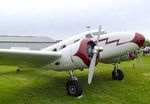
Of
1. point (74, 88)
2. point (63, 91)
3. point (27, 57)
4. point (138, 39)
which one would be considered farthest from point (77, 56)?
point (138, 39)

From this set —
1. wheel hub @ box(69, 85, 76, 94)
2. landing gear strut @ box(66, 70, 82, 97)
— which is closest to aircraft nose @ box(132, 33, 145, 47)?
landing gear strut @ box(66, 70, 82, 97)

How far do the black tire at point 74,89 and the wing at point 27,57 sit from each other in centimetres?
126

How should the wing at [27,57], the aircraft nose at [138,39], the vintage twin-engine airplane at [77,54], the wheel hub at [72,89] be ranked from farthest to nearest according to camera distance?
1. the aircraft nose at [138,39]
2. the wheel hub at [72,89]
3. the vintage twin-engine airplane at [77,54]
4. the wing at [27,57]

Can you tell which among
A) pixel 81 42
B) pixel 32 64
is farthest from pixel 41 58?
pixel 81 42

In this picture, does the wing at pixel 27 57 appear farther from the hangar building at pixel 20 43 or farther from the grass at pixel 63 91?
the hangar building at pixel 20 43

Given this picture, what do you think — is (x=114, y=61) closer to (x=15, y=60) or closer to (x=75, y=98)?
(x=75, y=98)

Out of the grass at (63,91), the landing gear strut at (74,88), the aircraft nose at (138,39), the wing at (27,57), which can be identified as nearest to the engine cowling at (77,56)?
the wing at (27,57)

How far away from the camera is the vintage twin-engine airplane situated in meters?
10.3

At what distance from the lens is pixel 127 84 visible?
13430 millimetres

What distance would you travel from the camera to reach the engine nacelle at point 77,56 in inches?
410

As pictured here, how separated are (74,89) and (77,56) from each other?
55.7 inches

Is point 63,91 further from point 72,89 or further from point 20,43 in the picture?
point 20,43

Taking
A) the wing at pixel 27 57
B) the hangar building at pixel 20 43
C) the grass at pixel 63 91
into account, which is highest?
the hangar building at pixel 20 43

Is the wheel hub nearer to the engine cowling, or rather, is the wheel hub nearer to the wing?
the engine cowling
